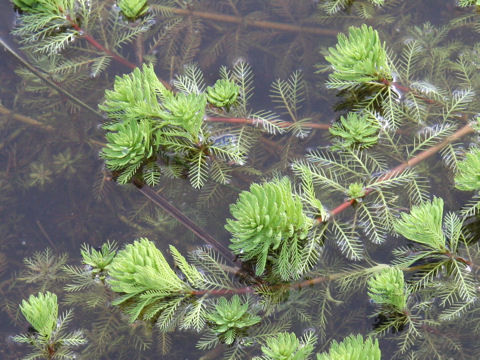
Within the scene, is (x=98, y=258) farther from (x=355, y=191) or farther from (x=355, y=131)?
(x=355, y=131)

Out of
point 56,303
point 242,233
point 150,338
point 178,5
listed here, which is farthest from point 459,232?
point 178,5

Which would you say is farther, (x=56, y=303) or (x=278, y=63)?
(x=278, y=63)

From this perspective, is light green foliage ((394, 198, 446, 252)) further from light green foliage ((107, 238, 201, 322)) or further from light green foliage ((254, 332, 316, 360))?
light green foliage ((107, 238, 201, 322))

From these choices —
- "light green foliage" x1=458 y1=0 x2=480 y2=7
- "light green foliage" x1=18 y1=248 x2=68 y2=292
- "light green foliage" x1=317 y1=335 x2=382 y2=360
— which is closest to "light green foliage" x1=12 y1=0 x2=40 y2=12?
"light green foliage" x1=18 y1=248 x2=68 y2=292

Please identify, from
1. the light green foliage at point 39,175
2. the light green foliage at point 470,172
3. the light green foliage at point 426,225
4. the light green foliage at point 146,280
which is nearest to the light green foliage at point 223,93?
the light green foliage at point 146,280

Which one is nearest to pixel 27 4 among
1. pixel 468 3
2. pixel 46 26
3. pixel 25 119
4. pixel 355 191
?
pixel 46 26

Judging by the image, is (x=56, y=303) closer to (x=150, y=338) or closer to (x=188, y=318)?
(x=150, y=338)
